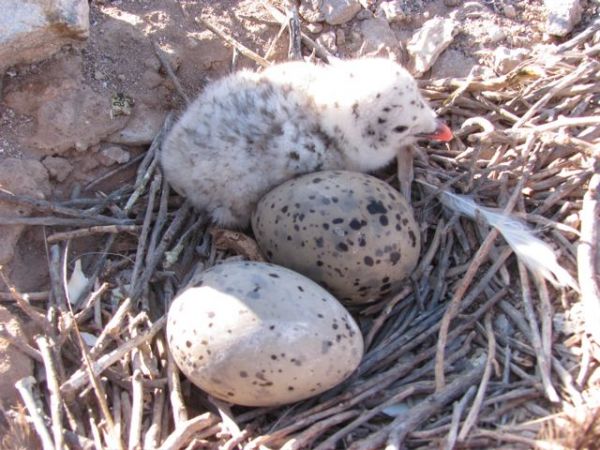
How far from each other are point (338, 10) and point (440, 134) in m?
0.92

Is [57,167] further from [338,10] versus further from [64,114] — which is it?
[338,10]

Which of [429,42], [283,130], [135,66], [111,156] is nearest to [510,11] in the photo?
[429,42]

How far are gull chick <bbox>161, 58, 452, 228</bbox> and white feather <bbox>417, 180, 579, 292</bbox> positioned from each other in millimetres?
415

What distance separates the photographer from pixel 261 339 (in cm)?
219

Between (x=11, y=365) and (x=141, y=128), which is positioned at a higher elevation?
(x=141, y=128)

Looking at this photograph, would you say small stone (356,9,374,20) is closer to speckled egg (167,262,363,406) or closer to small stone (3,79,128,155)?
small stone (3,79,128,155)

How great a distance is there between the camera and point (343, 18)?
3521 millimetres

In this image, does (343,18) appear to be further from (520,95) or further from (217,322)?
(217,322)

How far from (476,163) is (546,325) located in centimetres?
85

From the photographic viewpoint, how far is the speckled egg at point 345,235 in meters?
2.51

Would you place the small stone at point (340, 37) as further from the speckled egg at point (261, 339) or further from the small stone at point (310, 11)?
the speckled egg at point (261, 339)

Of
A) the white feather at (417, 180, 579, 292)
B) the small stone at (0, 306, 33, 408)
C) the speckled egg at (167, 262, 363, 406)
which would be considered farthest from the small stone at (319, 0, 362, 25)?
the small stone at (0, 306, 33, 408)

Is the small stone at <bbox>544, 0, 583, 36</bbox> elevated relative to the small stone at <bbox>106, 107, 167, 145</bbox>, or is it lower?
elevated

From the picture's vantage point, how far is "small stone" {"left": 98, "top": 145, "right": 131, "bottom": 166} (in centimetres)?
315
